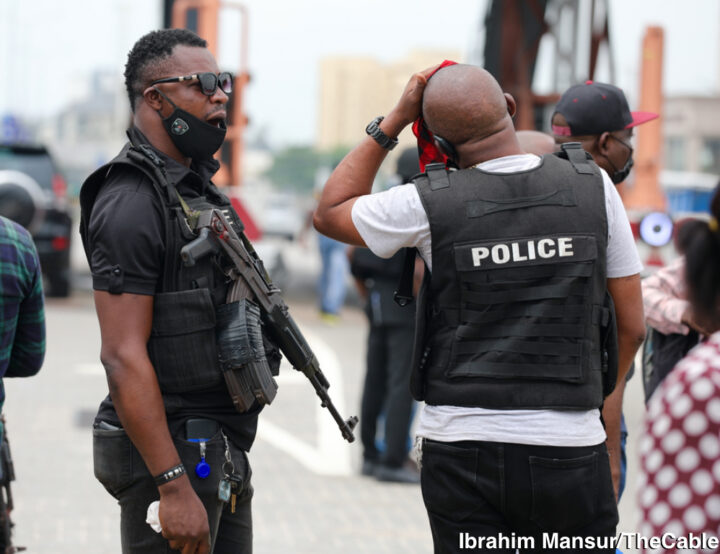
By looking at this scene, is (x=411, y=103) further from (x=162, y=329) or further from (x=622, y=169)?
(x=622, y=169)

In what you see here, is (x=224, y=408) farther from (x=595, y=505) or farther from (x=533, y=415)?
(x=595, y=505)

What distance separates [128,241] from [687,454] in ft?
4.79

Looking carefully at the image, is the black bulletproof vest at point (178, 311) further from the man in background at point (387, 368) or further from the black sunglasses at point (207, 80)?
the man in background at point (387, 368)

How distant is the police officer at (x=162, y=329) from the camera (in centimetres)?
267

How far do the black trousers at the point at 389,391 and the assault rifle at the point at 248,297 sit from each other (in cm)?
346

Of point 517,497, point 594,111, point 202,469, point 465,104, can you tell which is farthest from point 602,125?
point 202,469

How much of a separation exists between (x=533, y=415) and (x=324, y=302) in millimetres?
11810

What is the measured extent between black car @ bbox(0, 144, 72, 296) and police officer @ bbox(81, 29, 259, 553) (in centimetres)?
1162

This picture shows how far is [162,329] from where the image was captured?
2.74 metres

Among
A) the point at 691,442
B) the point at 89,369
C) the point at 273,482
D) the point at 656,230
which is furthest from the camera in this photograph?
the point at 89,369

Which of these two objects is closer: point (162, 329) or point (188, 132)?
point (162, 329)

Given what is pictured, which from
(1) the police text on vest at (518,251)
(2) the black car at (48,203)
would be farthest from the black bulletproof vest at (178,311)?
(2) the black car at (48,203)

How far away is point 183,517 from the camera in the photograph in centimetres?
266

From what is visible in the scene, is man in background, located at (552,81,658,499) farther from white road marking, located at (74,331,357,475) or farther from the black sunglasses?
white road marking, located at (74,331,357,475)
